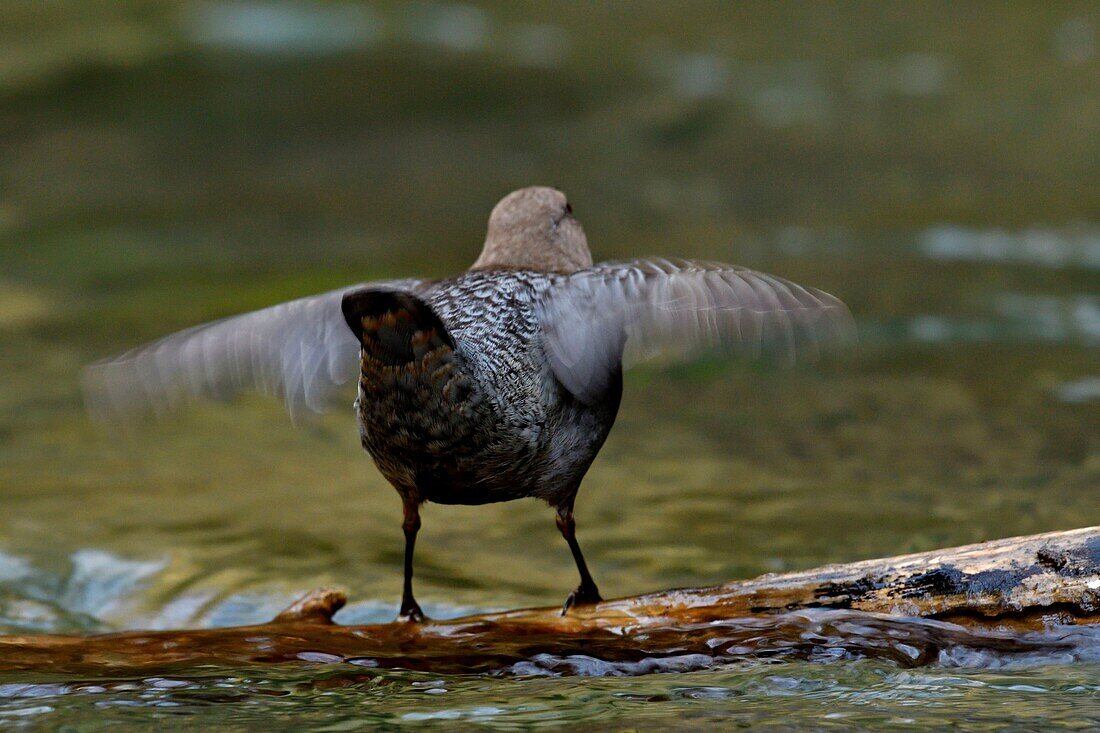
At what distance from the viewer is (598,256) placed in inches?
408

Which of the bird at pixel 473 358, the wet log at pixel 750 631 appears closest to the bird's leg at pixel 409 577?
the bird at pixel 473 358

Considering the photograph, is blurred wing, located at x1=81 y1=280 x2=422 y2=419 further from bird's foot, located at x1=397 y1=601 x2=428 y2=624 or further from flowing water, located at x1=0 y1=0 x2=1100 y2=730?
bird's foot, located at x1=397 y1=601 x2=428 y2=624

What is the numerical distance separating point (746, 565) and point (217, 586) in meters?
2.08

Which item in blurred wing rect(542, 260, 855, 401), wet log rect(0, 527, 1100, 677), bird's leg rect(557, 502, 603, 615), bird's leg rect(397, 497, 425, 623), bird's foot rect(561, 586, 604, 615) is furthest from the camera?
bird's leg rect(397, 497, 425, 623)

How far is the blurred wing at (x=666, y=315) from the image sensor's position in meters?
3.42

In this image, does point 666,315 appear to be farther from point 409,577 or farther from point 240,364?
point 409,577

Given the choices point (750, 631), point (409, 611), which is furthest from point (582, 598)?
point (750, 631)

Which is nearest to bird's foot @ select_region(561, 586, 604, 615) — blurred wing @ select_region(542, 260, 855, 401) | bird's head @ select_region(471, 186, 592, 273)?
blurred wing @ select_region(542, 260, 855, 401)

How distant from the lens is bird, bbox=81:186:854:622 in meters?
3.64

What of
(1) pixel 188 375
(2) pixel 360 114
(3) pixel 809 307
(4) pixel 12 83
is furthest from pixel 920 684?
(4) pixel 12 83

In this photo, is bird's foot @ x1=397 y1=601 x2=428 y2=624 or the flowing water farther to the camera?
bird's foot @ x1=397 y1=601 x2=428 y2=624

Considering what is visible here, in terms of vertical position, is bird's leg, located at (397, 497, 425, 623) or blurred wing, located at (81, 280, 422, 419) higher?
blurred wing, located at (81, 280, 422, 419)

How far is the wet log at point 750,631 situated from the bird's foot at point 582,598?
16cm

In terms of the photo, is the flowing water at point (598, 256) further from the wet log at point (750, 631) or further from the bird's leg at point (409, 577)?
the bird's leg at point (409, 577)
